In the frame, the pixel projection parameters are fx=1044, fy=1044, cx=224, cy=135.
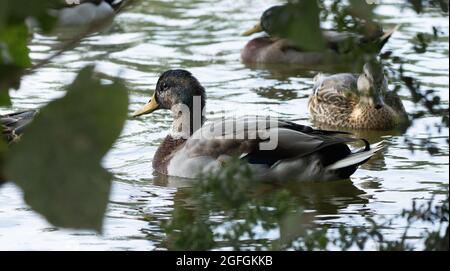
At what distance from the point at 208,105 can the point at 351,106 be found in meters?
1.44

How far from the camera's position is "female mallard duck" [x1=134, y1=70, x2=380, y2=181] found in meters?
7.51

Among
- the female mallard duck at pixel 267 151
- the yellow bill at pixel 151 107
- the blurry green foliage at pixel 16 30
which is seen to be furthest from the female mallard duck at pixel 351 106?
the blurry green foliage at pixel 16 30

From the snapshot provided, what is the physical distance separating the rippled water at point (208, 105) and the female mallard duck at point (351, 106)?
18 centimetres

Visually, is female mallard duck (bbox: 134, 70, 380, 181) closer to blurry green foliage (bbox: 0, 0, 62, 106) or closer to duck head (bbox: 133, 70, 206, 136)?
duck head (bbox: 133, 70, 206, 136)

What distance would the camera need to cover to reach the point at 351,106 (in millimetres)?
10305

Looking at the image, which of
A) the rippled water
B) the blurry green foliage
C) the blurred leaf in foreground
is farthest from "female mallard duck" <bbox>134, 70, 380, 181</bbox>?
the blurred leaf in foreground

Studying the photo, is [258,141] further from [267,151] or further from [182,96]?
[182,96]

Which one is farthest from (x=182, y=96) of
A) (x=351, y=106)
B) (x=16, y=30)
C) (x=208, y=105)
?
(x=16, y=30)

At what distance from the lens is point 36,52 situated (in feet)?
36.1

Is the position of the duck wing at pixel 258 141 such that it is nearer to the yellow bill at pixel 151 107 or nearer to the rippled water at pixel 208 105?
the rippled water at pixel 208 105

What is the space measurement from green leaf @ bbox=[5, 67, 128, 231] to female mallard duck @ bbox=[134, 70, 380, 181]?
→ 6.42 m

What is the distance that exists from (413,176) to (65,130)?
22.8 ft

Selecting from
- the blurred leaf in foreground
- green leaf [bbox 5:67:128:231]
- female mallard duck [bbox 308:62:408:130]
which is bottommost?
female mallard duck [bbox 308:62:408:130]
